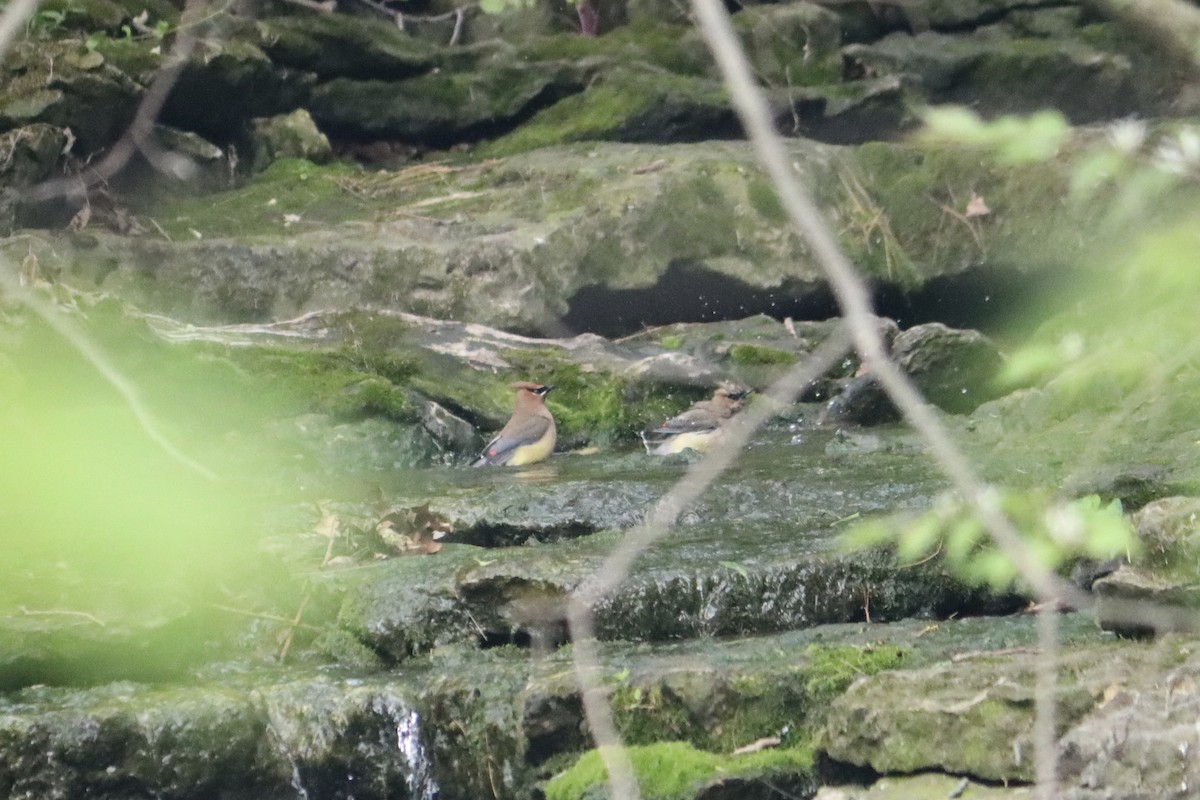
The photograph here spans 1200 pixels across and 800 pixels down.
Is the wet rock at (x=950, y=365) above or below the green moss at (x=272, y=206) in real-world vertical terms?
above

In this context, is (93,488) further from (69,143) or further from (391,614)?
(69,143)

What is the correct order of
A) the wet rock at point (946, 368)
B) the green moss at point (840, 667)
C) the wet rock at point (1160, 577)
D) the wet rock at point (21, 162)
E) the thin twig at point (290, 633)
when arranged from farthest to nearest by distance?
the wet rock at point (21, 162), the wet rock at point (946, 368), the thin twig at point (290, 633), the green moss at point (840, 667), the wet rock at point (1160, 577)

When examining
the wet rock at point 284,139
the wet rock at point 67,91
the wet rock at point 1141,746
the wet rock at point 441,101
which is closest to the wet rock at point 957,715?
the wet rock at point 1141,746

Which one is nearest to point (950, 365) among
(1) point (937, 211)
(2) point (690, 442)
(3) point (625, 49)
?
(2) point (690, 442)

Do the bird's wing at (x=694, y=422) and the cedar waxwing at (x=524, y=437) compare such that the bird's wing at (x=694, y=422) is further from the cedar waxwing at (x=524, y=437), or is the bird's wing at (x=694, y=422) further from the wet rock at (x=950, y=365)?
the wet rock at (x=950, y=365)

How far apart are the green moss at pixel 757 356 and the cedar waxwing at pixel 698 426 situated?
42 cm

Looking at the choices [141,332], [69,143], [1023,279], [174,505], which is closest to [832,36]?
[1023,279]

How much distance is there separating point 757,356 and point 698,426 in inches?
52.4

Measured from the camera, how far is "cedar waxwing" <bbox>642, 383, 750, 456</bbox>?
8.38m

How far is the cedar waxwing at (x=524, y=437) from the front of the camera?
8336 mm

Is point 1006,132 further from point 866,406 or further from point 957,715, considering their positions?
point 866,406

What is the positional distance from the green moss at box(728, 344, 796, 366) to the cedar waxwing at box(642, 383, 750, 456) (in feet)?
1.38

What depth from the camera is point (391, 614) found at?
5.39 m

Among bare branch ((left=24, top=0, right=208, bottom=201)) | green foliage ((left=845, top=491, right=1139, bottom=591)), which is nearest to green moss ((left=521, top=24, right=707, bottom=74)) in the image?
bare branch ((left=24, top=0, right=208, bottom=201))
